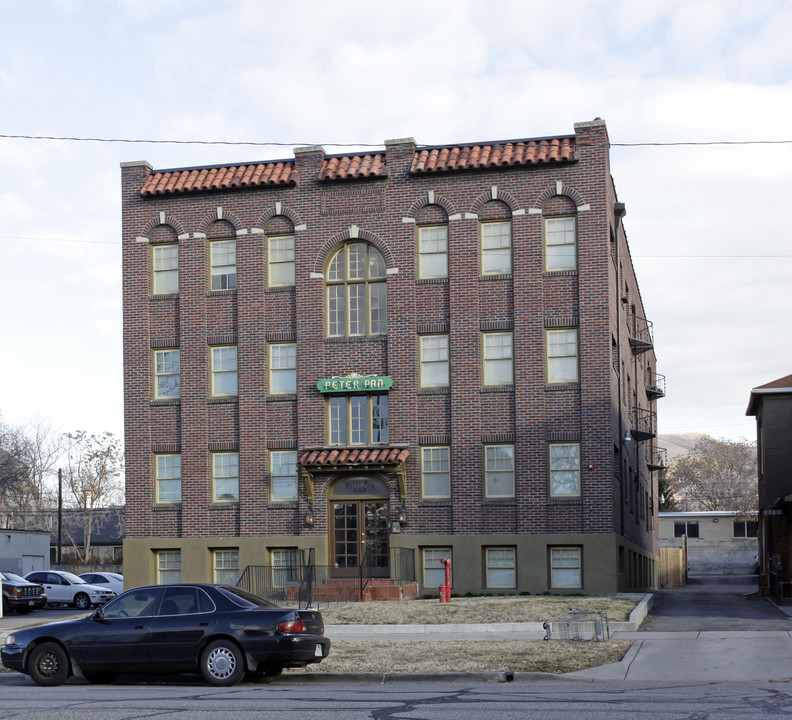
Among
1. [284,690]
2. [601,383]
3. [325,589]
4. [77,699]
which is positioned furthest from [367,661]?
[601,383]

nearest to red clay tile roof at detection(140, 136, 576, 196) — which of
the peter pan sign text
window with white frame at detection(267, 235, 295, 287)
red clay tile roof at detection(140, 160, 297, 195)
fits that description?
red clay tile roof at detection(140, 160, 297, 195)

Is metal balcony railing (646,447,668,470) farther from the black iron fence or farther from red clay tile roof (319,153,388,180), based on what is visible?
red clay tile roof (319,153,388,180)

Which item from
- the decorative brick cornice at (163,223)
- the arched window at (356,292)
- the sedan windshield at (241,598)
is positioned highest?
the decorative brick cornice at (163,223)

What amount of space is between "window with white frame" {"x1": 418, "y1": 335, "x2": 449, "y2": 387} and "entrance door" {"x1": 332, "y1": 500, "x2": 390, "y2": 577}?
4057 mm

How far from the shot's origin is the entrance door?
34125 mm

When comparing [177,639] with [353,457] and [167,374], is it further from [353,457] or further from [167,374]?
[167,374]

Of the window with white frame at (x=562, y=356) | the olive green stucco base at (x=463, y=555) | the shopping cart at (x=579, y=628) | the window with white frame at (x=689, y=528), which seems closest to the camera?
the shopping cart at (x=579, y=628)

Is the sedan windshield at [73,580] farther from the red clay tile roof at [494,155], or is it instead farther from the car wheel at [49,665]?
the car wheel at [49,665]

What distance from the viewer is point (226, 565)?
3538 cm

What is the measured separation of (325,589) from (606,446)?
9.21 meters

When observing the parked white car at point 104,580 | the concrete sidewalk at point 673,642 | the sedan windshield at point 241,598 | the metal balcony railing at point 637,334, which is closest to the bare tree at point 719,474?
the metal balcony railing at point 637,334

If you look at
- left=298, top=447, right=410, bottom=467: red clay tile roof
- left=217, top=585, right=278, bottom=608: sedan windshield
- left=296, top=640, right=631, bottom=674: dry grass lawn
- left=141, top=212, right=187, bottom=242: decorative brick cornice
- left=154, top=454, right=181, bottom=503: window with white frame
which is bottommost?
left=296, top=640, right=631, bottom=674: dry grass lawn

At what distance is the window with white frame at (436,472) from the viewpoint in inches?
1335

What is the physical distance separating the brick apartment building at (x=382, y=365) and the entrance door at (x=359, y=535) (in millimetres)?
68
